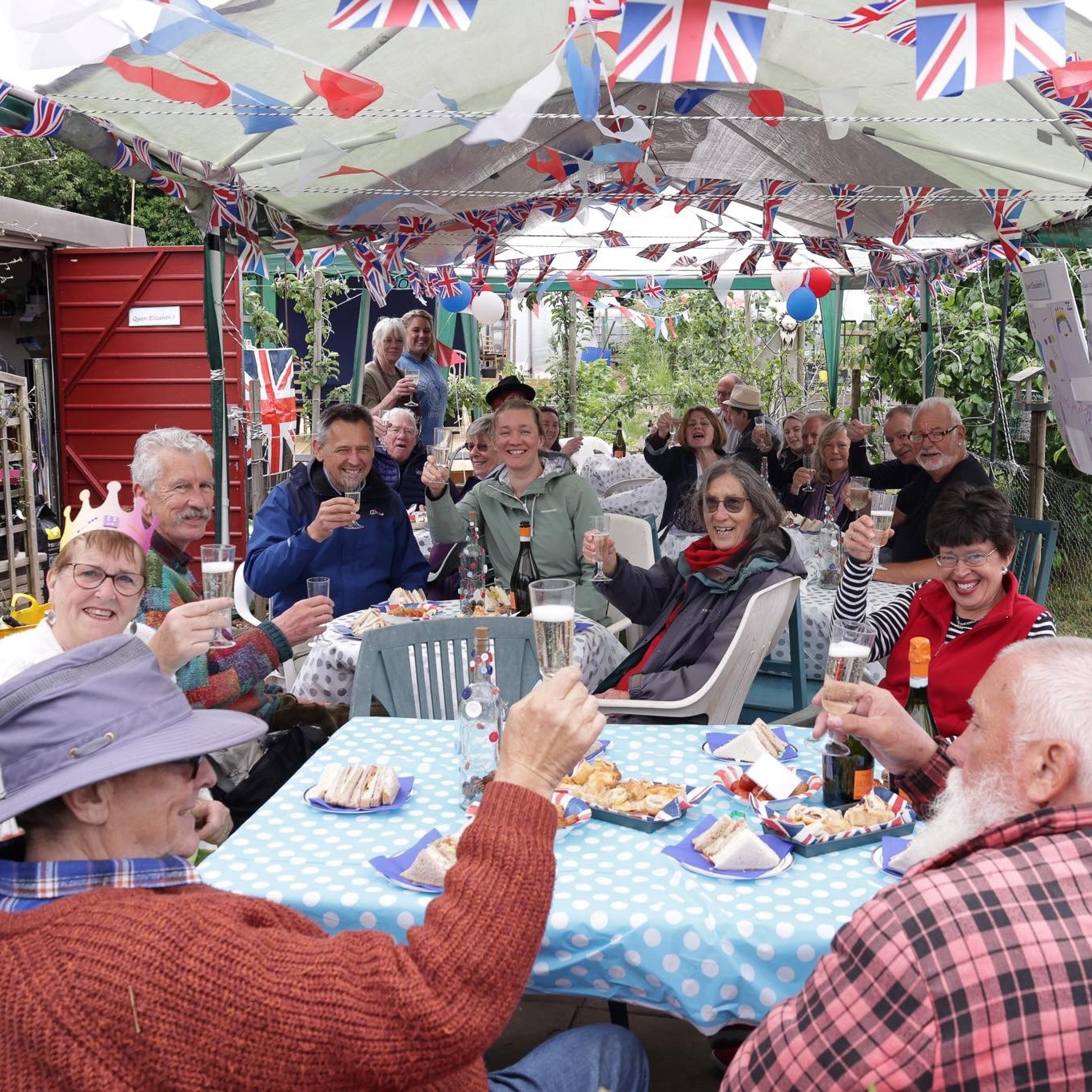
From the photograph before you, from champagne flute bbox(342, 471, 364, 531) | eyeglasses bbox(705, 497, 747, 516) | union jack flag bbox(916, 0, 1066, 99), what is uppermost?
union jack flag bbox(916, 0, 1066, 99)

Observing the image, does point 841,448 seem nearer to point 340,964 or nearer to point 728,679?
point 728,679

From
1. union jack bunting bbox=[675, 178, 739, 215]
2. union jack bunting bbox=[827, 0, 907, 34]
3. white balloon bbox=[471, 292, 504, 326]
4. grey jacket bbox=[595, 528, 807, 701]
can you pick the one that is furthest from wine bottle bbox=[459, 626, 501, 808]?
white balloon bbox=[471, 292, 504, 326]

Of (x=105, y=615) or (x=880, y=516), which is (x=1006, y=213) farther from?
(x=105, y=615)

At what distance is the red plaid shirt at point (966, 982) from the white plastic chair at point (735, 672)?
84.2 inches

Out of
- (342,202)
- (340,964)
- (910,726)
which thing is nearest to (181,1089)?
(340,964)

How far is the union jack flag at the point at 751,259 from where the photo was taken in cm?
994

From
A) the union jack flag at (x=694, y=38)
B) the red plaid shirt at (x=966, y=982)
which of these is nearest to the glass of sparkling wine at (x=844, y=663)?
the red plaid shirt at (x=966, y=982)

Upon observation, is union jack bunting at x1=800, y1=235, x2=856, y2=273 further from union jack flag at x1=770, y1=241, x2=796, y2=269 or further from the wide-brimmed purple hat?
the wide-brimmed purple hat

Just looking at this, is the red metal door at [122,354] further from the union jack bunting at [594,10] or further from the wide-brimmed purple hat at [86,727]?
the wide-brimmed purple hat at [86,727]

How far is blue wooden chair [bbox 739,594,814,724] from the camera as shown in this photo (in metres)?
4.47

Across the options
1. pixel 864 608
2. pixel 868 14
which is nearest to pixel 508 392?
pixel 868 14

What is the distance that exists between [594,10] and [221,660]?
235 cm

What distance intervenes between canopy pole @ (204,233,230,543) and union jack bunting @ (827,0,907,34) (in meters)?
3.27

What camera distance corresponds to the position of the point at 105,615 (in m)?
2.63
